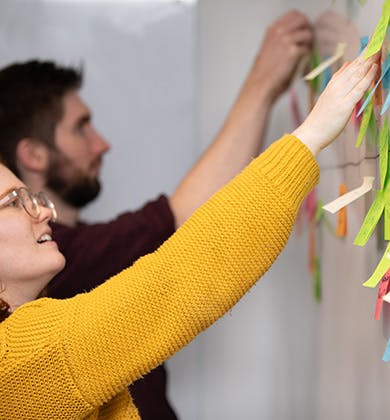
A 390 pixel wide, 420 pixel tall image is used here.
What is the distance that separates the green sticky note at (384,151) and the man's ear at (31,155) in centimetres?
99

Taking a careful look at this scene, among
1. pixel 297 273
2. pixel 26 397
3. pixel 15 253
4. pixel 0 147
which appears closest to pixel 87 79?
pixel 0 147

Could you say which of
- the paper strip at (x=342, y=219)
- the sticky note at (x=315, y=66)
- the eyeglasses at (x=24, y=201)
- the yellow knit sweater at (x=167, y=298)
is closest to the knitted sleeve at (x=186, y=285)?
the yellow knit sweater at (x=167, y=298)

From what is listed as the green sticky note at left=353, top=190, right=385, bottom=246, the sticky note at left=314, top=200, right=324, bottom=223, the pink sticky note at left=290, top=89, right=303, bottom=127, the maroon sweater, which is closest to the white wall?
the pink sticky note at left=290, top=89, right=303, bottom=127

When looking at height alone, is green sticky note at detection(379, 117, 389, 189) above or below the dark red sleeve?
above

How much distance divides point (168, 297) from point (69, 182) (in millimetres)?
930

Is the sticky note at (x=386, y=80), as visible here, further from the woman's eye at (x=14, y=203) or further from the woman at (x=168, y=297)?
the woman's eye at (x=14, y=203)

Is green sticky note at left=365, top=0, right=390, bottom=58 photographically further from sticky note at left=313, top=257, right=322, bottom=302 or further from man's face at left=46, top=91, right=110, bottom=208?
man's face at left=46, top=91, right=110, bottom=208

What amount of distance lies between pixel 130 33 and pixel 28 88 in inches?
10.8

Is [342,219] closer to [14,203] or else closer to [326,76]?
[326,76]

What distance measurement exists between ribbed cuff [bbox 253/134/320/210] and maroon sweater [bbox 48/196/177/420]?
63cm

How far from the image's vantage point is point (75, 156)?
1878mm

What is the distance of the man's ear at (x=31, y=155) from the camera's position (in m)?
1.85

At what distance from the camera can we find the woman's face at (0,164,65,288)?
1.10 metres

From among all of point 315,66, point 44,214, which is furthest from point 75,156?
point 44,214
